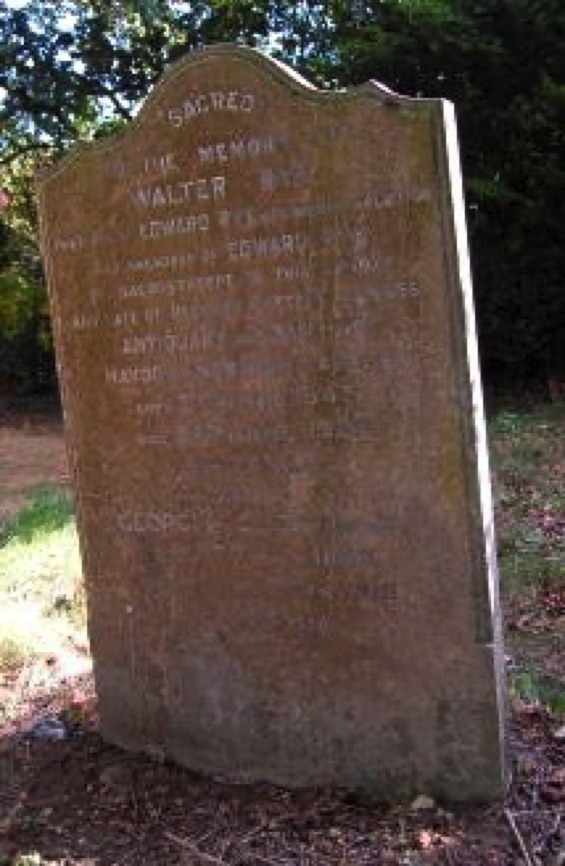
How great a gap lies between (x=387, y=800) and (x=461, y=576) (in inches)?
30.3

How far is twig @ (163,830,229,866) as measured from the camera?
3398 millimetres

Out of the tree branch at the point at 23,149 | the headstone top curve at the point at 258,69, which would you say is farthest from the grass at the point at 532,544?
the tree branch at the point at 23,149

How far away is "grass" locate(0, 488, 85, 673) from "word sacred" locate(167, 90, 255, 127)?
8.01 ft

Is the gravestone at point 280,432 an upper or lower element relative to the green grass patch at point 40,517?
upper

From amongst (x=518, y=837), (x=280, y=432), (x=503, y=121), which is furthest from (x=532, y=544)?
(x=503, y=121)

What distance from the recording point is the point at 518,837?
3.35m

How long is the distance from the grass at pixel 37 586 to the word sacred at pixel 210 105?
96.1 inches

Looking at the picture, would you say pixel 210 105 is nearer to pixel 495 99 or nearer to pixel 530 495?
pixel 530 495

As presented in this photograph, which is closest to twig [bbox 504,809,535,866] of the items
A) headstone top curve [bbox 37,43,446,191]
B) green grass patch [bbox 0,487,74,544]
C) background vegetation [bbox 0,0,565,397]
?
headstone top curve [bbox 37,43,446,191]

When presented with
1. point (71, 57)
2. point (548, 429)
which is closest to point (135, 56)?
point (71, 57)

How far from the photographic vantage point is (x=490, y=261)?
1121cm

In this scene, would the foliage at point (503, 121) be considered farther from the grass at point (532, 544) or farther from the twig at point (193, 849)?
the twig at point (193, 849)

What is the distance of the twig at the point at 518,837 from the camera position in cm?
324

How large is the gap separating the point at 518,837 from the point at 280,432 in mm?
1370
